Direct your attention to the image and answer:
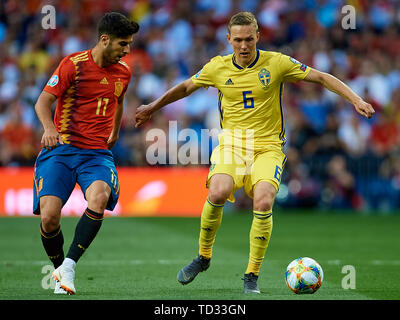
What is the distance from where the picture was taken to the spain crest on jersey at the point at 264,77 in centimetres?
752

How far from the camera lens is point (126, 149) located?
16.7m

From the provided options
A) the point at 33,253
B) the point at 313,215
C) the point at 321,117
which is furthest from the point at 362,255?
the point at 321,117

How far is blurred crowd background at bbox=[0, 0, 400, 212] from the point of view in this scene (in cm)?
1719

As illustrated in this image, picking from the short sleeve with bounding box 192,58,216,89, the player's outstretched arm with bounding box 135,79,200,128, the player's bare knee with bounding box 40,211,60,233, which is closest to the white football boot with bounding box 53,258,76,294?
the player's bare knee with bounding box 40,211,60,233

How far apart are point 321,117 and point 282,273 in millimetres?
9864

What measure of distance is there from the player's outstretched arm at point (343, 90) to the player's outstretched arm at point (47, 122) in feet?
7.90

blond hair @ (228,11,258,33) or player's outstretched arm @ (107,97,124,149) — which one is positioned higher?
blond hair @ (228,11,258,33)

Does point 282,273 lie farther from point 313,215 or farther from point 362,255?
point 313,215

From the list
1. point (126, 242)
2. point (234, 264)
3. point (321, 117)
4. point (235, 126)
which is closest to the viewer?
point (235, 126)

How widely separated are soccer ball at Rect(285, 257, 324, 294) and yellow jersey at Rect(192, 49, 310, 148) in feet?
4.14

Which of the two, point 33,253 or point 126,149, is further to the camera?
point 126,149

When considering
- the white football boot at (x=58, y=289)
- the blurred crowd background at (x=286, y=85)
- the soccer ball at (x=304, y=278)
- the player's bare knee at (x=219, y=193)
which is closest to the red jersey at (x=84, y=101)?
the player's bare knee at (x=219, y=193)

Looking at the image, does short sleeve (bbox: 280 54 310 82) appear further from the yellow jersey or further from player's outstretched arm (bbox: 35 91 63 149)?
player's outstretched arm (bbox: 35 91 63 149)

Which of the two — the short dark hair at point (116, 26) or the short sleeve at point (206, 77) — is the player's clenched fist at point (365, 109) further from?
the short dark hair at point (116, 26)
